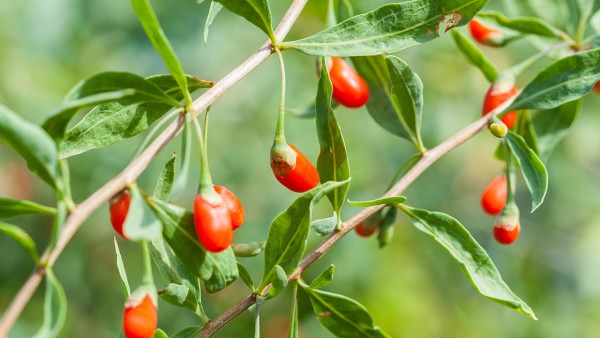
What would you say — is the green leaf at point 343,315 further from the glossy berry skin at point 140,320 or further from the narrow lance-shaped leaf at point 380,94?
the narrow lance-shaped leaf at point 380,94

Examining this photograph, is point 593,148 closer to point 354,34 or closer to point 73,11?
point 73,11

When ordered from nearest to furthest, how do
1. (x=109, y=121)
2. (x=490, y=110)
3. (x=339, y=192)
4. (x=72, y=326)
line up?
(x=109, y=121) → (x=339, y=192) → (x=490, y=110) → (x=72, y=326)

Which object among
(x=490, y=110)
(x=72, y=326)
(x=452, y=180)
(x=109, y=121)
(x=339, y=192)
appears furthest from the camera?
(x=452, y=180)

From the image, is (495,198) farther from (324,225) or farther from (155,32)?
(155,32)

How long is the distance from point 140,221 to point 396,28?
0.66 meters

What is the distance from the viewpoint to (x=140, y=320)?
1.30 metres

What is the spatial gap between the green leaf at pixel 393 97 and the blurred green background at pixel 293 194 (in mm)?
2514

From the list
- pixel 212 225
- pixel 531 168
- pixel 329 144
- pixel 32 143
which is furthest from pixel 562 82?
pixel 32 143

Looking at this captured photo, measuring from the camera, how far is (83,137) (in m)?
1.50

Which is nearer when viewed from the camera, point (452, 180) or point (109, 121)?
point (109, 121)

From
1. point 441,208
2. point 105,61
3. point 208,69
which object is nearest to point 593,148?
point 441,208

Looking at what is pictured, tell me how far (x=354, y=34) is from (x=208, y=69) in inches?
143

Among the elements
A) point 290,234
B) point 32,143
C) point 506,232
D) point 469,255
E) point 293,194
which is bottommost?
point 293,194

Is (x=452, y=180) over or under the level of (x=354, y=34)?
under
